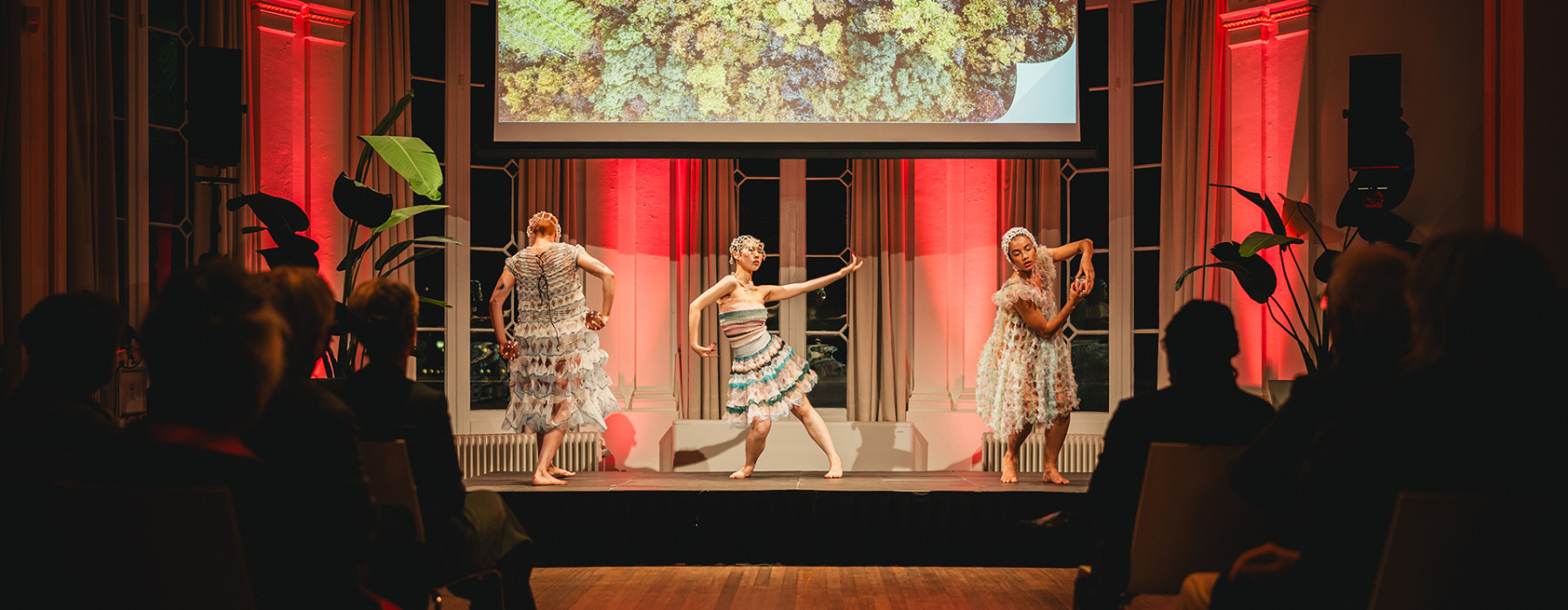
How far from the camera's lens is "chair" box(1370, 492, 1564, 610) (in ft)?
4.36

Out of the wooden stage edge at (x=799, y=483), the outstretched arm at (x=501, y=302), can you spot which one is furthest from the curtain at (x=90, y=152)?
the wooden stage edge at (x=799, y=483)

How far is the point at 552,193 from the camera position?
670 cm

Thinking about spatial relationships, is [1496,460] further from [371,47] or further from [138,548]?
[371,47]

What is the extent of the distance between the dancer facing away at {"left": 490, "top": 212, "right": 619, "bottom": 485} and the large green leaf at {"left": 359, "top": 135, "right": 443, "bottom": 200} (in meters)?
0.62

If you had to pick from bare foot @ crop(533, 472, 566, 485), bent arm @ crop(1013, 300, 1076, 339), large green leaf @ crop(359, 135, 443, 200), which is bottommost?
bare foot @ crop(533, 472, 566, 485)

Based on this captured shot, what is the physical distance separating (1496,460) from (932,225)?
5.47 meters

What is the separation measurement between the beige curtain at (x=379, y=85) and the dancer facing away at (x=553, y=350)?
5.08 ft

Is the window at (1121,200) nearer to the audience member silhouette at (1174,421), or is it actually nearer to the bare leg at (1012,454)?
the bare leg at (1012,454)

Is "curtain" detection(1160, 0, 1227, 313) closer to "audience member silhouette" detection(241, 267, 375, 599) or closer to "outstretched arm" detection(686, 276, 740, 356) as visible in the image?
"outstretched arm" detection(686, 276, 740, 356)

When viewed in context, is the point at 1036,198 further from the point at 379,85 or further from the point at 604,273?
the point at 379,85

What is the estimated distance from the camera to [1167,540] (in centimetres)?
220

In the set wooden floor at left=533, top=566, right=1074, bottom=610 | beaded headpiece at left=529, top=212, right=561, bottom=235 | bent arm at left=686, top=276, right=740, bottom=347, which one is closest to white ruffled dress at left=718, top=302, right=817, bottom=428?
bent arm at left=686, top=276, right=740, bottom=347

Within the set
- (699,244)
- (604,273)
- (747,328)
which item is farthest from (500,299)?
(699,244)

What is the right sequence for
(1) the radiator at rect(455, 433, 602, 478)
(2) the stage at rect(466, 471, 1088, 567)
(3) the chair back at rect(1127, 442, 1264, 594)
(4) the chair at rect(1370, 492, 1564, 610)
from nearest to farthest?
(4) the chair at rect(1370, 492, 1564, 610) → (3) the chair back at rect(1127, 442, 1264, 594) → (2) the stage at rect(466, 471, 1088, 567) → (1) the radiator at rect(455, 433, 602, 478)
